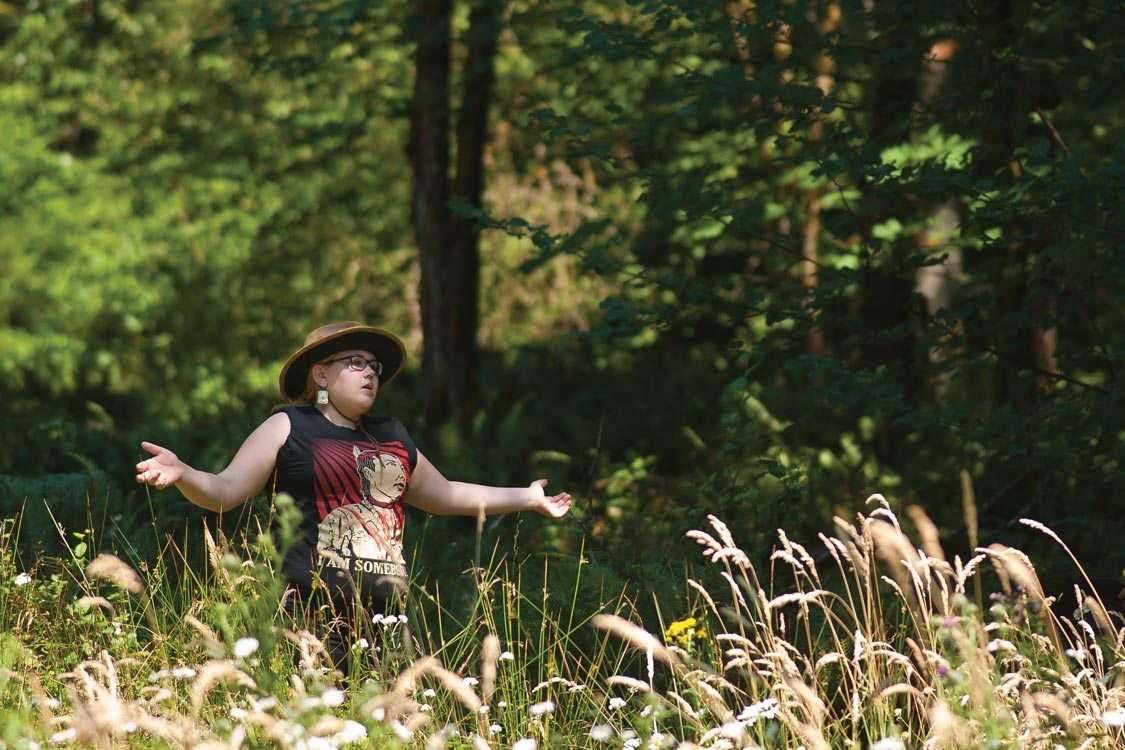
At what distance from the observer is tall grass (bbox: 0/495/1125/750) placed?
287 centimetres

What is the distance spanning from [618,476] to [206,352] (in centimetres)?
1101

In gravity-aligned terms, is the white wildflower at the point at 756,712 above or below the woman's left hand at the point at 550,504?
below

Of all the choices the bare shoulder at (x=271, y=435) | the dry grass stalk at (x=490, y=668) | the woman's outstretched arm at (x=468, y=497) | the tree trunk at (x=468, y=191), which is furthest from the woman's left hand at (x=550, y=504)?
the tree trunk at (x=468, y=191)

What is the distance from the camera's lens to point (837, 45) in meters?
5.79

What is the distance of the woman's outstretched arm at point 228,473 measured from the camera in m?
3.63

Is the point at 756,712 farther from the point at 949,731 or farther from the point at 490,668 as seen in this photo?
the point at 490,668

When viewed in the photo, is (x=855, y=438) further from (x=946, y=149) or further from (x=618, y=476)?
(x=946, y=149)

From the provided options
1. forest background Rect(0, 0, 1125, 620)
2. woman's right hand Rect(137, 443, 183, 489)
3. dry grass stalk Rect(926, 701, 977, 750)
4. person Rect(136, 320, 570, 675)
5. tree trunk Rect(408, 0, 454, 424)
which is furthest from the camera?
tree trunk Rect(408, 0, 454, 424)

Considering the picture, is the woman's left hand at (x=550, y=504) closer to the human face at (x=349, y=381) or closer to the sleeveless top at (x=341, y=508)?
the sleeveless top at (x=341, y=508)

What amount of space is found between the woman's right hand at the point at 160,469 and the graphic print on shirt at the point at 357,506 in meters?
0.48

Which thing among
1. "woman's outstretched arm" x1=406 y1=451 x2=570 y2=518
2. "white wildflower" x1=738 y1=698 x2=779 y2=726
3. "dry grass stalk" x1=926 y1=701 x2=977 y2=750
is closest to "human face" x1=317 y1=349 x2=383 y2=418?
"woman's outstretched arm" x1=406 y1=451 x2=570 y2=518

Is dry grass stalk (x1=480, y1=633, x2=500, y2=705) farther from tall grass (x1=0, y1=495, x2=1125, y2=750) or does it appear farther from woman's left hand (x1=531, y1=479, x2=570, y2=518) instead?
woman's left hand (x1=531, y1=479, x2=570, y2=518)

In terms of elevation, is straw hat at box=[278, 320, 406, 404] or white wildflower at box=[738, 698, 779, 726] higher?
straw hat at box=[278, 320, 406, 404]

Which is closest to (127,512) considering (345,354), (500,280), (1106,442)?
(345,354)
